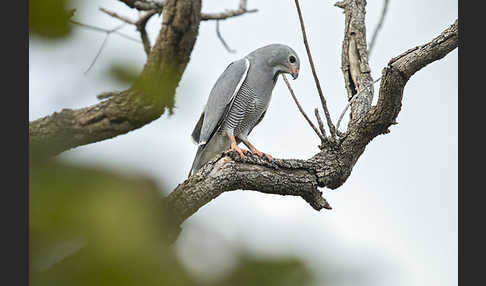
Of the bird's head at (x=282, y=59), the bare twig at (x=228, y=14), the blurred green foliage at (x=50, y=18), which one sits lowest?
the blurred green foliage at (x=50, y=18)

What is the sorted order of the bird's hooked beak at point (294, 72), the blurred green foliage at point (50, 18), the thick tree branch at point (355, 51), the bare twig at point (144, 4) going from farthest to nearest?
the bird's hooked beak at point (294, 72) < the bare twig at point (144, 4) < the thick tree branch at point (355, 51) < the blurred green foliage at point (50, 18)

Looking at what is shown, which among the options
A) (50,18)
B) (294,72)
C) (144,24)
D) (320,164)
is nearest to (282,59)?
(294,72)

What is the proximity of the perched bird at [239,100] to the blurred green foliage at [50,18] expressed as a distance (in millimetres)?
4459

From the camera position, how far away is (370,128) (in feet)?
13.6

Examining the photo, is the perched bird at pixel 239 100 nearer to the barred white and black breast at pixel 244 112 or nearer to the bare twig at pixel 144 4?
the barred white and black breast at pixel 244 112

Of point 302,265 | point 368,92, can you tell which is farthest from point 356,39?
point 302,265

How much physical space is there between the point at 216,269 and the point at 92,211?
23cm

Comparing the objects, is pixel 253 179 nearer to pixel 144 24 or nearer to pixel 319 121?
pixel 319 121

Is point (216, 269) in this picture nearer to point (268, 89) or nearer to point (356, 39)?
point (356, 39)

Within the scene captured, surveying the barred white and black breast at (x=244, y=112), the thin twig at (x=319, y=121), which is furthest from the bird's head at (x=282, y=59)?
the thin twig at (x=319, y=121)

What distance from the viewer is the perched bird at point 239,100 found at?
5.51m

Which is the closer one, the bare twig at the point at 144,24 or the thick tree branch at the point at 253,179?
the thick tree branch at the point at 253,179

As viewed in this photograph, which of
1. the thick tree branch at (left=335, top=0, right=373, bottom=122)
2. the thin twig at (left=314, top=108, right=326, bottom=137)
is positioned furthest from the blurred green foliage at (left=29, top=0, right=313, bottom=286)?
the thick tree branch at (left=335, top=0, right=373, bottom=122)

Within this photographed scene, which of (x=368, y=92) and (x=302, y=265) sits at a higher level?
(x=368, y=92)
